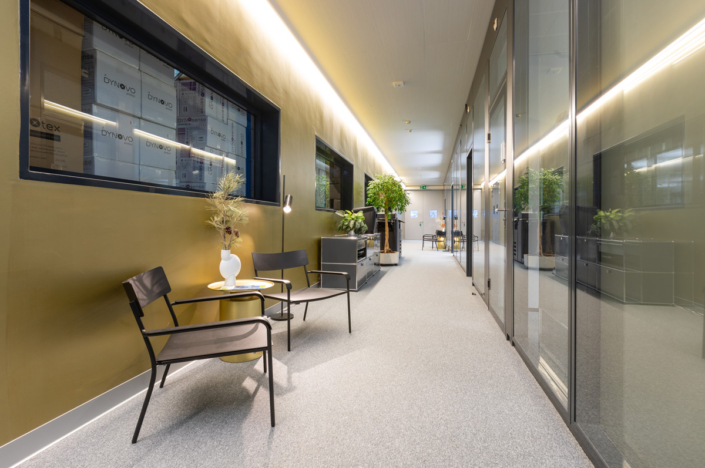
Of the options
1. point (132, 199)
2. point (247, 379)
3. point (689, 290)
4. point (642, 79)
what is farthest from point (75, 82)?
point (689, 290)

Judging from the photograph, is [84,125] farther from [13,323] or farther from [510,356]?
[510,356]

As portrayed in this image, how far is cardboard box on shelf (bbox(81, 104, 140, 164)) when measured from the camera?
207 cm

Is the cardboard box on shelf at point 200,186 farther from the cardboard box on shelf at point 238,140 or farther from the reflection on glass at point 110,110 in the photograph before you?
the cardboard box on shelf at point 238,140

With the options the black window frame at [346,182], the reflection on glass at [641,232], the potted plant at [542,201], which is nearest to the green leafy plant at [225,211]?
the potted plant at [542,201]

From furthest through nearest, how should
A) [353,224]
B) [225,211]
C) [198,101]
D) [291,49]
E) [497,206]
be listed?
[353,224]
[291,49]
[497,206]
[198,101]
[225,211]

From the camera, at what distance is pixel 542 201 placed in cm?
217

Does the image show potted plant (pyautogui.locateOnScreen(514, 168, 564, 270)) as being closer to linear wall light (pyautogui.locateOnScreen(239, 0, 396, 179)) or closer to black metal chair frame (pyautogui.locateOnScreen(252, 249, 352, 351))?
black metal chair frame (pyautogui.locateOnScreen(252, 249, 352, 351))

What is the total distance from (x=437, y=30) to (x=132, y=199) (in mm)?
4041

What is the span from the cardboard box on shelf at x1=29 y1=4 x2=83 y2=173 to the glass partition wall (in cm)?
274

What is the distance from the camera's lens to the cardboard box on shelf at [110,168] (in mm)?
2053

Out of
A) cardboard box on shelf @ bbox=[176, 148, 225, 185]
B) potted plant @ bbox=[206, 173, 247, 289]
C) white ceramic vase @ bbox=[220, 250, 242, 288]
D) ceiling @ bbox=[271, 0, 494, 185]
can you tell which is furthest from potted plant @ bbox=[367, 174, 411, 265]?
white ceramic vase @ bbox=[220, 250, 242, 288]

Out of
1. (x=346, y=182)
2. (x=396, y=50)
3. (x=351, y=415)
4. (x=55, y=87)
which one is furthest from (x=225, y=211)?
(x=346, y=182)

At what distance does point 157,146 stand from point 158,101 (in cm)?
36

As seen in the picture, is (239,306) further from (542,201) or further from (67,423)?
(542,201)
